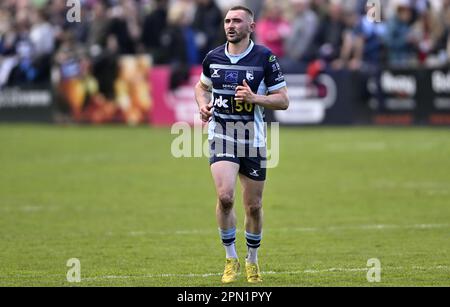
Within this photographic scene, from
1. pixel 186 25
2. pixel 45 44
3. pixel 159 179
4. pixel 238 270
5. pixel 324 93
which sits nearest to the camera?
pixel 238 270

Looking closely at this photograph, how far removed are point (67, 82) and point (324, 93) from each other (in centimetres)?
776

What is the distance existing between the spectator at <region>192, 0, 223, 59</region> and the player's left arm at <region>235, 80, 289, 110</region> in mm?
19975

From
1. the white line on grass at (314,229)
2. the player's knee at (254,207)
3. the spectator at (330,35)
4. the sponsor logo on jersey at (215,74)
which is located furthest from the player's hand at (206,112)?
the spectator at (330,35)

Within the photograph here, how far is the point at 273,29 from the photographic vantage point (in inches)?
1149

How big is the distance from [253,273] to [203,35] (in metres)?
20.8

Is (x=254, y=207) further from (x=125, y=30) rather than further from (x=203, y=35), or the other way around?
(x=125, y=30)

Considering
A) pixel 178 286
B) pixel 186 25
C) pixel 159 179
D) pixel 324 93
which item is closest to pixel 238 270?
pixel 178 286

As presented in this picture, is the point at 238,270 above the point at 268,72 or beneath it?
beneath

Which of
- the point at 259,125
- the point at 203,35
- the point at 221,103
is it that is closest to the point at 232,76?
the point at 221,103

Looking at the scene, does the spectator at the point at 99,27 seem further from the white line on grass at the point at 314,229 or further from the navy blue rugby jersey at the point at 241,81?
the navy blue rugby jersey at the point at 241,81

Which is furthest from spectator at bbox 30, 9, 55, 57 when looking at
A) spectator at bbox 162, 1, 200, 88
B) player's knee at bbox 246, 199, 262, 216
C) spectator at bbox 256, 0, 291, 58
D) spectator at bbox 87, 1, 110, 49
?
player's knee at bbox 246, 199, 262, 216

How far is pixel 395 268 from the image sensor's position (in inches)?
434

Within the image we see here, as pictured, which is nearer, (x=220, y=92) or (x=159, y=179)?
(x=220, y=92)
